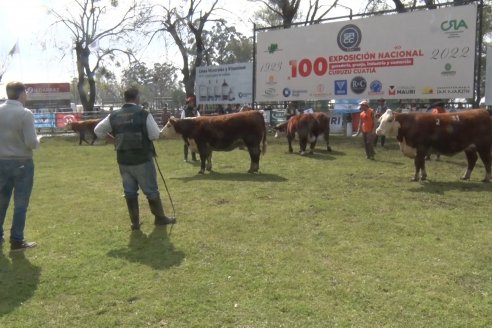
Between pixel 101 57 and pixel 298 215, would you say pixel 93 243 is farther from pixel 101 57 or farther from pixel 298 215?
pixel 101 57

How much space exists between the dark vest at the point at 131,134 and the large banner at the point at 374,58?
49.6ft

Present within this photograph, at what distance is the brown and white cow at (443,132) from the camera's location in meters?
10.0

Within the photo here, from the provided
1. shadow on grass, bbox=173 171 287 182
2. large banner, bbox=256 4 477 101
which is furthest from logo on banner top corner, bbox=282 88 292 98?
shadow on grass, bbox=173 171 287 182

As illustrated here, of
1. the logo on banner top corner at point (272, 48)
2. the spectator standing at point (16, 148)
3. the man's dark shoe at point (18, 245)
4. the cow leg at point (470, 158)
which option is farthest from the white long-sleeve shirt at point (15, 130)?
the logo on banner top corner at point (272, 48)

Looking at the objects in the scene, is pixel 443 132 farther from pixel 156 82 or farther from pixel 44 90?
pixel 156 82

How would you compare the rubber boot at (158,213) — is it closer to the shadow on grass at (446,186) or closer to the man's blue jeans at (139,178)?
the man's blue jeans at (139,178)

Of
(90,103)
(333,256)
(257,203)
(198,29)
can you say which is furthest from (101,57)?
(333,256)

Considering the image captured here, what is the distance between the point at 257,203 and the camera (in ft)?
27.6

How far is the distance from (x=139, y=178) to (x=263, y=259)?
6.92ft

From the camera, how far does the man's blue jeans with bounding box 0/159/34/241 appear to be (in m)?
5.77

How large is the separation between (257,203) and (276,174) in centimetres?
344

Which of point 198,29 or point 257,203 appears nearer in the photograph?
point 257,203

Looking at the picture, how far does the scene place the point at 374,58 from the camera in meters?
20.4

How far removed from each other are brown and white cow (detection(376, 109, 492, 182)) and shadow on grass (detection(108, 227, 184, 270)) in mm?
5661
